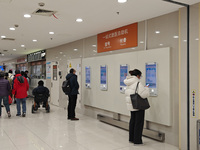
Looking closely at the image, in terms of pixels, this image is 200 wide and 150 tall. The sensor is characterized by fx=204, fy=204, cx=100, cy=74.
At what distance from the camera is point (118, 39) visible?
5488mm

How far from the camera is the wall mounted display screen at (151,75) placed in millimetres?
4285

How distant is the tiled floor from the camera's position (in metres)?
3.94

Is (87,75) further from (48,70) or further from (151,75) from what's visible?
(48,70)

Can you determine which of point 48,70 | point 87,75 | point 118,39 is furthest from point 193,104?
point 48,70

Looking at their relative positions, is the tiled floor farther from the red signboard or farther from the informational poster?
the informational poster

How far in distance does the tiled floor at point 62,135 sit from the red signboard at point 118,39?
84.9 inches

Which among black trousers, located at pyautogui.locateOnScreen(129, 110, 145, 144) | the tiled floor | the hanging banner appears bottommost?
the tiled floor

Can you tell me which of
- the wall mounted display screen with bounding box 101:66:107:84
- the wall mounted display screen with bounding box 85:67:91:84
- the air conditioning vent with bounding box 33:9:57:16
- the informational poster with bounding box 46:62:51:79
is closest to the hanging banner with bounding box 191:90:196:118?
the wall mounted display screen with bounding box 101:66:107:84

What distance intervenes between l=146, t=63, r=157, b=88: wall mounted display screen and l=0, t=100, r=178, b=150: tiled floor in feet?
3.98

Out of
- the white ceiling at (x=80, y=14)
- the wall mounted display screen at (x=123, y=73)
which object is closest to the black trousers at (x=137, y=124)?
the wall mounted display screen at (x=123, y=73)

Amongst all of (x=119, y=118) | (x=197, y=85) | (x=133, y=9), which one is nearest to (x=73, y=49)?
(x=119, y=118)

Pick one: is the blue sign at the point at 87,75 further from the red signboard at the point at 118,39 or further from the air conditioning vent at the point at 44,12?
the air conditioning vent at the point at 44,12

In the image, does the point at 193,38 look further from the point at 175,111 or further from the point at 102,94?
the point at 102,94

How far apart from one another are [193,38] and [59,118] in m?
4.55
